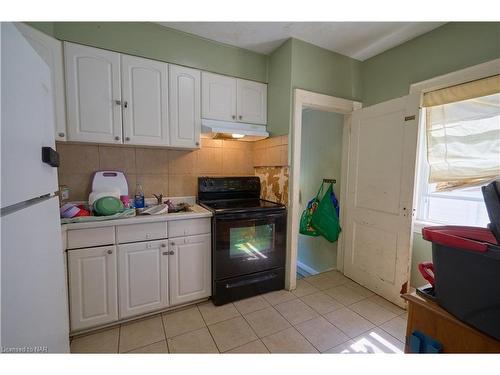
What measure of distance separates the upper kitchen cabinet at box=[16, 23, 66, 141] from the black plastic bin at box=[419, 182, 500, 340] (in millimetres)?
2297

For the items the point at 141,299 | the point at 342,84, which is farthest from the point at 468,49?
the point at 141,299

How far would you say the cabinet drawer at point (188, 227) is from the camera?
1779 mm

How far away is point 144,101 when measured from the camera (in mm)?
1835

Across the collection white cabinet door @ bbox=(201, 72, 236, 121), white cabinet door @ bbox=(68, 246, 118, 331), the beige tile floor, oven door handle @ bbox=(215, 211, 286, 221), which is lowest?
the beige tile floor

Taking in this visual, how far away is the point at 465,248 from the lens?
2.39 ft

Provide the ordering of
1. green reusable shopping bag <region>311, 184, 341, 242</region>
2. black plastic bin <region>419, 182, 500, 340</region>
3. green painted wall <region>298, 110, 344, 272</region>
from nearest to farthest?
1. black plastic bin <region>419, 182, 500, 340</region>
2. green reusable shopping bag <region>311, 184, 341, 242</region>
3. green painted wall <region>298, 110, 344, 272</region>

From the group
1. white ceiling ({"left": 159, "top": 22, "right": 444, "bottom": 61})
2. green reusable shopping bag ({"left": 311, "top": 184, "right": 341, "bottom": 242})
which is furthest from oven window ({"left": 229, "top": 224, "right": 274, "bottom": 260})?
white ceiling ({"left": 159, "top": 22, "right": 444, "bottom": 61})

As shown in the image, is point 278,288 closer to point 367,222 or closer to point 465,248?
point 367,222

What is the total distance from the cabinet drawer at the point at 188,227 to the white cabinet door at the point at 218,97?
1.01 metres

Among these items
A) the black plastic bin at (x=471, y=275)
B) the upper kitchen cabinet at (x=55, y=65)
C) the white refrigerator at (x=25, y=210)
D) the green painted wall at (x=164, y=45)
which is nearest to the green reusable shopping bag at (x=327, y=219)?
the green painted wall at (x=164, y=45)

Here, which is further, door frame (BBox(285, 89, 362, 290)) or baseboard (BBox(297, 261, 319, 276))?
baseboard (BBox(297, 261, 319, 276))

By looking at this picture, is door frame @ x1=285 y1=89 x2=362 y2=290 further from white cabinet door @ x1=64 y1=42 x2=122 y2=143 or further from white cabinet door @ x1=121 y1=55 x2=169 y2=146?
white cabinet door @ x1=64 y1=42 x2=122 y2=143

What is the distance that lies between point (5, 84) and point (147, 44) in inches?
64.9

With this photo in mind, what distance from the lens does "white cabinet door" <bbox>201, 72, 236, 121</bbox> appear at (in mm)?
2074
